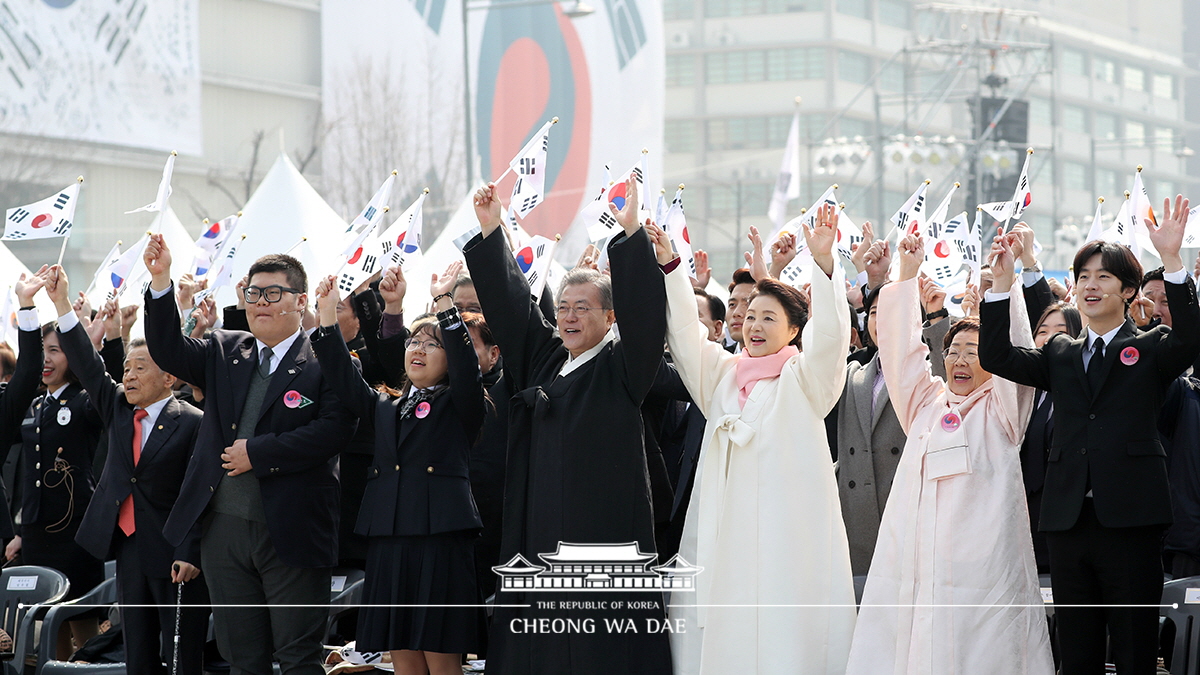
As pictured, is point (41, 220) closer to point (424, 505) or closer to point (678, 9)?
point (424, 505)

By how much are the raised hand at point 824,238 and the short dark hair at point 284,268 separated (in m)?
2.18

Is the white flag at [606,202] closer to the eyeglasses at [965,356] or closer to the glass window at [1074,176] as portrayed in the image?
the eyeglasses at [965,356]

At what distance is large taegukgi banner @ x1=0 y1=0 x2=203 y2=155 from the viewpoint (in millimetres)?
26156

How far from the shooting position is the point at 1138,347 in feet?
16.0

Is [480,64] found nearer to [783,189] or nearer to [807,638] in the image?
[783,189]

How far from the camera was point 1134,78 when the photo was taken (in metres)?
49.6

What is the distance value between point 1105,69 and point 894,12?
8059mm

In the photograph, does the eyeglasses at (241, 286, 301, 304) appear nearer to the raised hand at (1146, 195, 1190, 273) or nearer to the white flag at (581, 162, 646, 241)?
the white flag at (581, 162, 646, 241)

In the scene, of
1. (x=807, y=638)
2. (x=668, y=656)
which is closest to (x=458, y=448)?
(x=668, y=656)

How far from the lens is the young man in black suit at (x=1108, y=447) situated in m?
4.73

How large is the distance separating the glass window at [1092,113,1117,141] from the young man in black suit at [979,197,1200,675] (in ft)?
165

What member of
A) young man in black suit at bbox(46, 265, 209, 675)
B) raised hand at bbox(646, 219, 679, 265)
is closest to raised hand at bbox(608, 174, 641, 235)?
raised hand at bbox(646, 219, 679, 265)

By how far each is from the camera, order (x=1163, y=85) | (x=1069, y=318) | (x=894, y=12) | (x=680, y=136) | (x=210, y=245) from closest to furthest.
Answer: (x=1069, y=318) < (x=210, y=245) < (x=1163, y=85) < (x=894, y=12) < (x=680, y=136)

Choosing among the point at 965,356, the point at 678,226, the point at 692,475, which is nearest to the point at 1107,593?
the point at 965,356
